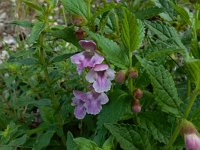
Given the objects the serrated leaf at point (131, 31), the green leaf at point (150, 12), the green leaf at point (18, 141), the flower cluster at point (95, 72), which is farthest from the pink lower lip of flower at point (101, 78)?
the green leaf at point (18, 141)

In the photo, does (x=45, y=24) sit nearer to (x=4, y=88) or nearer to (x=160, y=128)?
(x=160, y=128)

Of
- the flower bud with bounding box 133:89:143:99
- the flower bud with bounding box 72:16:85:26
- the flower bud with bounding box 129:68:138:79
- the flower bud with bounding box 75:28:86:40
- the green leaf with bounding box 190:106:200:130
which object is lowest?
the green leaf with bounding box 190:106:200:130

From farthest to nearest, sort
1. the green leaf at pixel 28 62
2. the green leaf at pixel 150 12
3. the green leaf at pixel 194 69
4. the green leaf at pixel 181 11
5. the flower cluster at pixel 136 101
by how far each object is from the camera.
→ the green leaf at pixel 28 62, the green leaf at pixel 150 12, the flower cluster at pixel 136 101, the green leaf at pixel 181 11, the green leaf at pixel 194 69

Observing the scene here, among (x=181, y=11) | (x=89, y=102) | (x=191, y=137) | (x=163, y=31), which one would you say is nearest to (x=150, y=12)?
(x=163, y=31)

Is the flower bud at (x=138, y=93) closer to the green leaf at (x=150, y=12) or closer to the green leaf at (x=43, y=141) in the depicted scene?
the green leaf at (x=150, y=12)

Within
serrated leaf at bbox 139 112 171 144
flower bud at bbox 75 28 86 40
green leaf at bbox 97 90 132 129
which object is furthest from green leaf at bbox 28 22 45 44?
serrated leaf at bbox 139 112 171 144

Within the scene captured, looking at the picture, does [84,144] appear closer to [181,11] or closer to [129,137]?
[129,137]

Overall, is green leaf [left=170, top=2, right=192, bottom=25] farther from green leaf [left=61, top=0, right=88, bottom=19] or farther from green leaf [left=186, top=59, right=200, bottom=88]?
green leaf [left=61, top=0, right=88, bottom=19]
